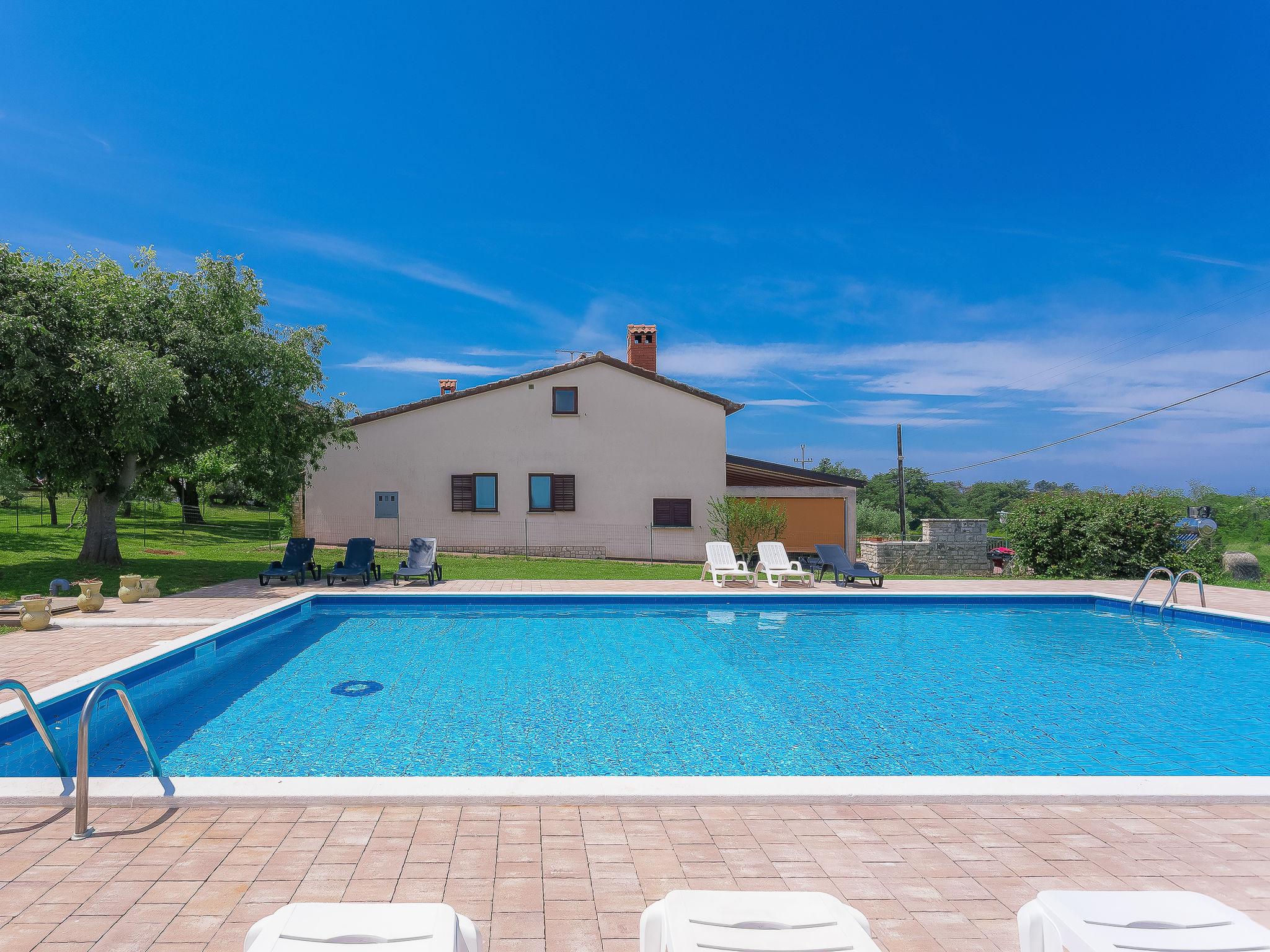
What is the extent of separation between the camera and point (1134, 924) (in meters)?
1.76

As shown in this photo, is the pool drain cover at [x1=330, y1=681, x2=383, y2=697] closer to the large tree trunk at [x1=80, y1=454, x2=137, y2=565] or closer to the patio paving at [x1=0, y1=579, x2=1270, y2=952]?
the patio paving at [x1=0, y1=579, x2=1270, y2=952]

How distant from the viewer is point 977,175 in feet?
98.4

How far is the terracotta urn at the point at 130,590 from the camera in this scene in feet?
37.4

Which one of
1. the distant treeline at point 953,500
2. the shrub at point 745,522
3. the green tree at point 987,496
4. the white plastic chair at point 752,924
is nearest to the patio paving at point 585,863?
the white plastic chair at point 752,924

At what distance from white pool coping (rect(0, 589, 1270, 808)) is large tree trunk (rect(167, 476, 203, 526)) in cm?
2939

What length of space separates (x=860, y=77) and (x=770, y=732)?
2555 cm

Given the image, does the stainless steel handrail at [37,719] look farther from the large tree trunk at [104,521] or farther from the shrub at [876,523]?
the shrub at [876,523]

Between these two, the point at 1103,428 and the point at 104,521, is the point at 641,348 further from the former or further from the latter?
the point at 1103,428

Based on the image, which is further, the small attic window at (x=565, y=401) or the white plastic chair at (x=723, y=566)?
the small attic window at (x=565, y=401)

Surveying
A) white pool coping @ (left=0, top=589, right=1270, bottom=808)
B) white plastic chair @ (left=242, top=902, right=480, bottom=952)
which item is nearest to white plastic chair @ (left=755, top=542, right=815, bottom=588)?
white pool coping @ (left=0, top=589, right=1270, bottom=808)

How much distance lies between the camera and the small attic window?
893 inches

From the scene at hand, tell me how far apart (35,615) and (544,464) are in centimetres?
1461

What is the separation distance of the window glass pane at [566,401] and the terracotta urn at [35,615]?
591 inches

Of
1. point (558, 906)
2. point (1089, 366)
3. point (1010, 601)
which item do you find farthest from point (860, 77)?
point (1089, 366)
